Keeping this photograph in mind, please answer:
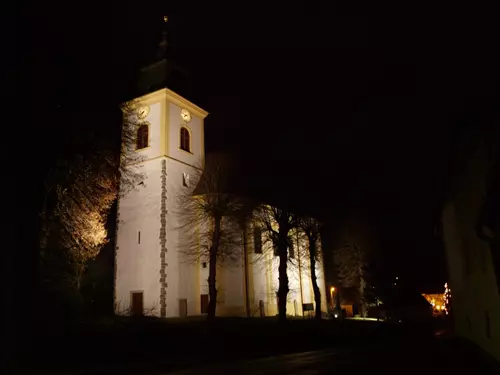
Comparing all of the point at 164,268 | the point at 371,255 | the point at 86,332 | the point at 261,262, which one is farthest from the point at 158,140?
the point at 371,255

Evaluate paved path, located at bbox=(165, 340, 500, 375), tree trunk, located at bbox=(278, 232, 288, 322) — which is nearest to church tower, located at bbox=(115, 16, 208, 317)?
tree trunk, located at bbox=(278, 232, 288, 322)

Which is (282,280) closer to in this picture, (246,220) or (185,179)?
(246,220)

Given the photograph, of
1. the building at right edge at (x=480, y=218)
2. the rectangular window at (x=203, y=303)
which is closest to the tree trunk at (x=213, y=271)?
the rectangular window at (x=203, y=303)

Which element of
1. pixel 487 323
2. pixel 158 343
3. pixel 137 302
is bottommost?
pixel 158 343

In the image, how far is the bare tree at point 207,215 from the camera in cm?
3160

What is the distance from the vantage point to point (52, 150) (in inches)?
A: 677

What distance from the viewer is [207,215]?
30.1m

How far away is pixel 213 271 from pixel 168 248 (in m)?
7.84

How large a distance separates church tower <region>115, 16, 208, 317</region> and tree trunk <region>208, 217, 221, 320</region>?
6584 millimetres

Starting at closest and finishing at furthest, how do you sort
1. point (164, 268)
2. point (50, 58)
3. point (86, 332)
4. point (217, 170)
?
point (50, 58)
point (86, 332)
point (164, 268)
point (217, 170)

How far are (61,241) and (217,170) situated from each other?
A: 1521 cm

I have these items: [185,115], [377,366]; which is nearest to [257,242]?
[185,115]

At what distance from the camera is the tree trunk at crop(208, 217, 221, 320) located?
25298 millimetres

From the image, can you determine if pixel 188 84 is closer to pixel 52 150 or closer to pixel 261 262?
pixel 261 262
